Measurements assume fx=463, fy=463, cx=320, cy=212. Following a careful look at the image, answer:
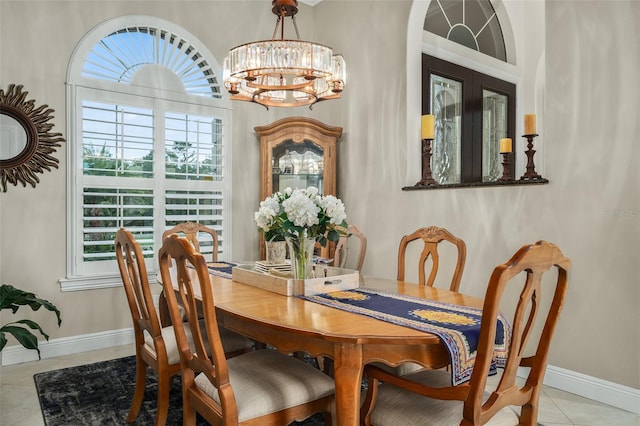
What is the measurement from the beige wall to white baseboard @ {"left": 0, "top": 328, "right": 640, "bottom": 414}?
0.06 meters

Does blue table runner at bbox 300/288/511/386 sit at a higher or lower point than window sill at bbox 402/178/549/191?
lower

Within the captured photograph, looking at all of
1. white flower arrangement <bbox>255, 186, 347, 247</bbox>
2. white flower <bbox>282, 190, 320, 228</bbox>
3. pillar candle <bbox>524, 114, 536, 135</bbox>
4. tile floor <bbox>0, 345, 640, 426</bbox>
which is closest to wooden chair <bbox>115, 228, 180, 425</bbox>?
white flower arrangement <bbox>255, 186, 347, 247</bbox>

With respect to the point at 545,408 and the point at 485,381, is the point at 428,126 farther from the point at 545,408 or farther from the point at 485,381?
the point at 485,381

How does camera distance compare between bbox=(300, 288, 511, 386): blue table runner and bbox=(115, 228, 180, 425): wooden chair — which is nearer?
bbox=(300, 288, 511, 386): blue table runner

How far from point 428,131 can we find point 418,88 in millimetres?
543

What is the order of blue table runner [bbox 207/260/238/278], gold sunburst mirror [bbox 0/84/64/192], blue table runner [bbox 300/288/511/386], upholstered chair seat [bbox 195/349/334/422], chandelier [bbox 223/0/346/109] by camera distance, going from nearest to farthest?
blue table runner [bbox 300/288/511/386], upholstered chair seat [bbox 195/349/334/422], chandelier [bbox 223/0/346/109], blue table runner [bbox 207/260/238/278], gold sunburst mirror [bbox 0/84/64/192]

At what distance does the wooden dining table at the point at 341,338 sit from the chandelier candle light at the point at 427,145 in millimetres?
2114

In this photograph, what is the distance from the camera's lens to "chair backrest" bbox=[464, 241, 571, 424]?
1284 mm

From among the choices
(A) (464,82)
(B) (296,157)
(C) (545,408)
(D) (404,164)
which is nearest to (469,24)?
(A) (464,82)

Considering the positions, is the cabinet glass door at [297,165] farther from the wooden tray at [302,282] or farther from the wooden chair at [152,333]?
the wooden chair at [152,333]

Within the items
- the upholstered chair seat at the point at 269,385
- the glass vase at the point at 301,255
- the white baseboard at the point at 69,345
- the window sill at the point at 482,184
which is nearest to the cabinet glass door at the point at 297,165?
the window sill at the point at 482,184

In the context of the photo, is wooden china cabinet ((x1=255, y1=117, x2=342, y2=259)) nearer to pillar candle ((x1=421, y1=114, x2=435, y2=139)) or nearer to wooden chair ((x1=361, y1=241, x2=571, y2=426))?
pillar candle ((x1=421, y1=114, x2=435, y2=139))

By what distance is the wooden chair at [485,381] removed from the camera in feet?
4.25

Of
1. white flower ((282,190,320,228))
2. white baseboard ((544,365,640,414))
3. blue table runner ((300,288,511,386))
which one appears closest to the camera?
blue table runner ((300,288,511,386))
